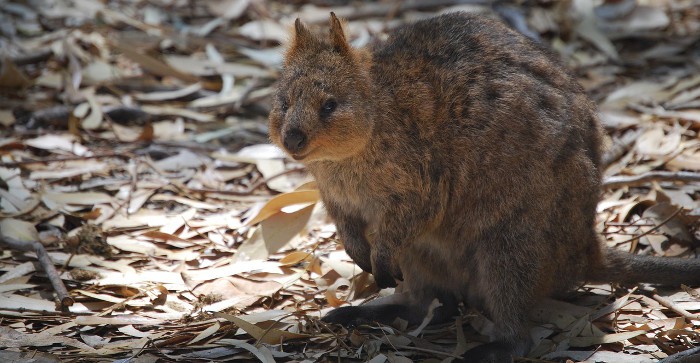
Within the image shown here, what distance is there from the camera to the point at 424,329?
207 inches

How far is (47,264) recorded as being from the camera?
211 inches

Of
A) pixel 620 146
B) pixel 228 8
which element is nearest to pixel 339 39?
pixel 620 146

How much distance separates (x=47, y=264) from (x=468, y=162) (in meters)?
2.69

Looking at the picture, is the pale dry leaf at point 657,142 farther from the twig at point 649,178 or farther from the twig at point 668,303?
the twig at point 668,303

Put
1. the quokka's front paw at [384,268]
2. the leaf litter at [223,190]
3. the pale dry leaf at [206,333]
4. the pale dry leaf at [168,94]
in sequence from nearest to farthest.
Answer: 1. the pale dry leaf at [206,333]
2. the leaf litter at [223,190]
3. the quokka's front paw at [384,268]
4. the pale dry leaf at [168,94]

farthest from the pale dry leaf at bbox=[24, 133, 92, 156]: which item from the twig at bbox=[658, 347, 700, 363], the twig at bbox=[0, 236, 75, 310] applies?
the twig at bbox=[658, 347, 700, 363]

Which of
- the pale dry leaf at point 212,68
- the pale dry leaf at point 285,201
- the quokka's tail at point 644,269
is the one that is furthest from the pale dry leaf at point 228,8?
the quokka's tail at point 644,269

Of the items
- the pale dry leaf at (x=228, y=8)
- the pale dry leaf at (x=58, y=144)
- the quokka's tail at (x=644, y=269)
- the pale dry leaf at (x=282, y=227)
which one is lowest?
the quokka's tail at (x=644, y=269)

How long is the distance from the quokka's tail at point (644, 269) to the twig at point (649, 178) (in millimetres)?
893

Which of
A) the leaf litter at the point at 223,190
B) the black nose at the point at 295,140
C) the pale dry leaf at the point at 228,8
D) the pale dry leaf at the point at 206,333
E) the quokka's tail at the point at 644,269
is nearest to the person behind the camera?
the black nose at the point at 295,140

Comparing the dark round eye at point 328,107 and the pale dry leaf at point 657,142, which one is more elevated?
the dark round eye at point 328,107

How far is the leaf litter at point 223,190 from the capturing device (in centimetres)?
492

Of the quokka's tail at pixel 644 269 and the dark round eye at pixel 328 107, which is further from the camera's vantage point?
the quokka's tail at pixel 644 269

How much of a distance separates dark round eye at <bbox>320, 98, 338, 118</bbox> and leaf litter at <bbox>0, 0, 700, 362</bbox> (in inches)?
47.8
